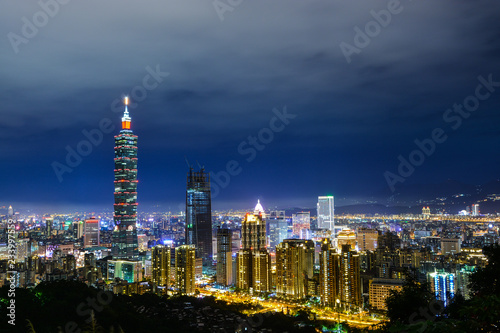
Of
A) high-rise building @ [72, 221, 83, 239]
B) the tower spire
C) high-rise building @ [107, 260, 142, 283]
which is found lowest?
high-rise building @ [107, 260, 142, 283]

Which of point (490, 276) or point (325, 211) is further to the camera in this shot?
point (325, 211)

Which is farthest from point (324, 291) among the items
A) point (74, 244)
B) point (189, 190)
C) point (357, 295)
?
point (74, 244)

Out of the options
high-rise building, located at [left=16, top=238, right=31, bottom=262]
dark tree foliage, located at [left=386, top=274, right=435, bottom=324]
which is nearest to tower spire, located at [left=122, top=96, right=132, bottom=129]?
high-rise building, located at [left=16, top=238, right=31, bottom=262]

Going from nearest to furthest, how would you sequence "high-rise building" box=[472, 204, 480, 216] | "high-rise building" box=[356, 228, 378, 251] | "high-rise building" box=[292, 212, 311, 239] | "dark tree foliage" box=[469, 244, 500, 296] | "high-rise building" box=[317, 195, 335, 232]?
"dark tree foliage" box=[469, 244, 500, 296], "high-rise building" box=[356, 228, 378, 251], "high-rise building" box=[292, 212, 311, 239], "high-rise building" box=[317, 195, 335, 232], "high-rise building" box=[472, 204, 480, 216]

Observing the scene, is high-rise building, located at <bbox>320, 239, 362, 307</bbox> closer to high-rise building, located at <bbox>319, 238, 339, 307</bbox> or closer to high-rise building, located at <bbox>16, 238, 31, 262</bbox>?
high-rise building, located at <bbox>319, 238, 339, 307</bbox>

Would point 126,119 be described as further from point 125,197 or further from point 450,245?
point 450,245

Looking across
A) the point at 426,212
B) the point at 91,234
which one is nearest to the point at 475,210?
the point at 426,212
